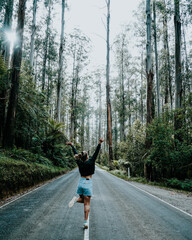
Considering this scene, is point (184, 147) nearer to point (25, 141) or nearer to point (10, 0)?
point (25, 141)

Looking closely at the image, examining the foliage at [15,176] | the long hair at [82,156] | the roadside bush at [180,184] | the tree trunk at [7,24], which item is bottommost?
the roadside bush at [180,184]

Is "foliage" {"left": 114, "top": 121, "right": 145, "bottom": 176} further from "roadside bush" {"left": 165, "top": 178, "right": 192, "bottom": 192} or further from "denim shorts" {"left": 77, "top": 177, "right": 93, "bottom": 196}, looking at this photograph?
"denim shorts" {"left": 77, "top": 177, "right": 93, "bottom": 196}

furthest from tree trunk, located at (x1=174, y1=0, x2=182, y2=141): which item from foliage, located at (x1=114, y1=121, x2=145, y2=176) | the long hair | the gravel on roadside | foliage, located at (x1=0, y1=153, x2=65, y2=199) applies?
the long hair

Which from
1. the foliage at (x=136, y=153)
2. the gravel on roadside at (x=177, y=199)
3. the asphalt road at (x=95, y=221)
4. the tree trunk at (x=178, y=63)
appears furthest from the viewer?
the foliage at (x=136, y=153)

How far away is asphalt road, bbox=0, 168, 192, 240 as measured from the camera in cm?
408

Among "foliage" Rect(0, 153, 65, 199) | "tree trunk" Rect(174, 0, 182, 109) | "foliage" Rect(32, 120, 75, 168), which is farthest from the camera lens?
"foliage" Rect(32, 120, 75, 168)

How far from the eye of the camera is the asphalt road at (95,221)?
4082 mm

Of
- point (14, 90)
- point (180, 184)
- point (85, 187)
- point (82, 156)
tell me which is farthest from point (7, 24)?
point (180, 184)

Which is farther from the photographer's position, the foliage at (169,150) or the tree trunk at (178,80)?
the tree trunk at (178,80)

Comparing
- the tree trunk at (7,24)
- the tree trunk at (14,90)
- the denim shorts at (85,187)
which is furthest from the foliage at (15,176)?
the tree trunk at (7,24)

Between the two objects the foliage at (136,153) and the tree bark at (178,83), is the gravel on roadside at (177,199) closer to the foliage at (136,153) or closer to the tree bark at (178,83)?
the tree bark at (178,83)

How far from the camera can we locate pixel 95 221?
4973 mm

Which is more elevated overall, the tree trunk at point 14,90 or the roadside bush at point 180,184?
the tree trunk at point 14,90

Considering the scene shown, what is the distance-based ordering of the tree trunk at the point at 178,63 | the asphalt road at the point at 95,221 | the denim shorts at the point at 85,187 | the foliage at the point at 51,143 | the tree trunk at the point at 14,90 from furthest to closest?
the foliage at the point at 51,143
the tree trunk at the point at 178,63
the tree trunk at the point at 14,90
the denim shorts at the point at 85,187
the asphalt road at the point at 95,221
